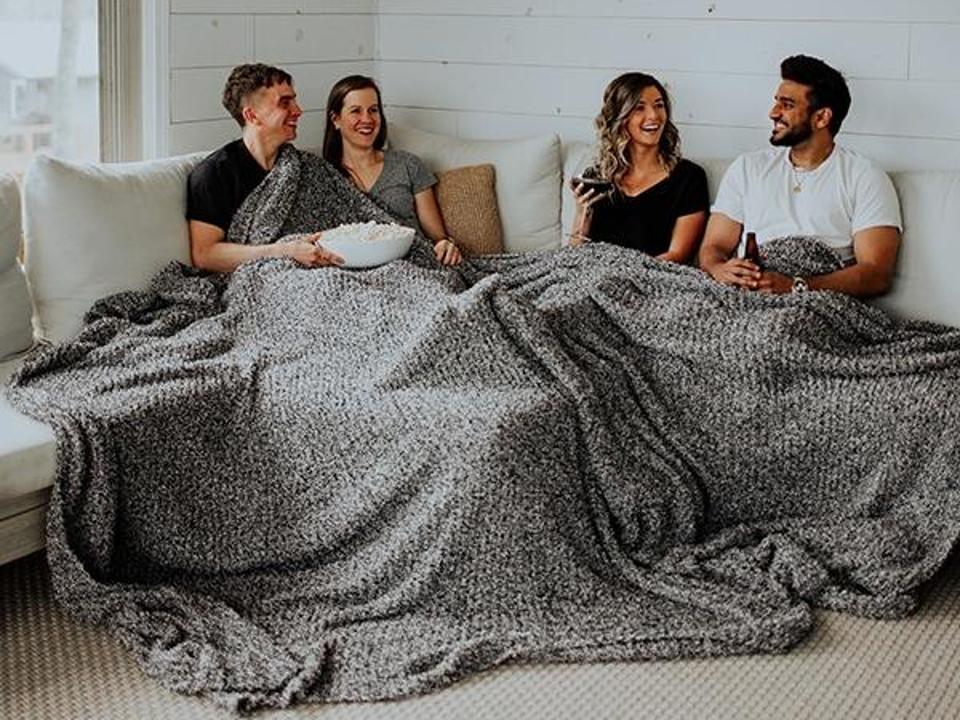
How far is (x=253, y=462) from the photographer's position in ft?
10.1

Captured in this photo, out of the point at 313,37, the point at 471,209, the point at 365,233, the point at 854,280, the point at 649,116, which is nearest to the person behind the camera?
the point at 854,280

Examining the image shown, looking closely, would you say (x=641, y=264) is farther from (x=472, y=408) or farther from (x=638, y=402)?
(x=472, y=408)

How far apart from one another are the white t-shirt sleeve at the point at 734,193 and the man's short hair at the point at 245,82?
120 centimetres

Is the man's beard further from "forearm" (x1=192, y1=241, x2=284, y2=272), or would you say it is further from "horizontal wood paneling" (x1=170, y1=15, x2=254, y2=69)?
"horizontal wood paneling" (x1=170, y1=15, x2=254, y2=69)

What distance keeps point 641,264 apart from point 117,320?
4.13 ft

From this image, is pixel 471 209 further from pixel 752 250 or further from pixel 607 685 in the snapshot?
pixel 607 685

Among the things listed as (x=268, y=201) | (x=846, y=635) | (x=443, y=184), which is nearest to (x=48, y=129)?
(x=268, y=201)

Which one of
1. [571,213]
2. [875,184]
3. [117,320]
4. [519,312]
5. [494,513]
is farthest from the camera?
[571,213]

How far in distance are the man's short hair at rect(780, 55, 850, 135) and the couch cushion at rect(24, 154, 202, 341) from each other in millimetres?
1706

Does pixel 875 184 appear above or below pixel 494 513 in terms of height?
above

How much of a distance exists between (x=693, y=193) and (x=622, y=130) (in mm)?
259

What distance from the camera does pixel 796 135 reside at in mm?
3875

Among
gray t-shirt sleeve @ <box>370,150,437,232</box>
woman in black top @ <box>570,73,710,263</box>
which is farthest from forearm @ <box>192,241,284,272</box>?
woman in black top @ <box>570,73,710,263</box>

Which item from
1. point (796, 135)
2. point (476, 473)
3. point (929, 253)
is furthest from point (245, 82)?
point (929, 253)
